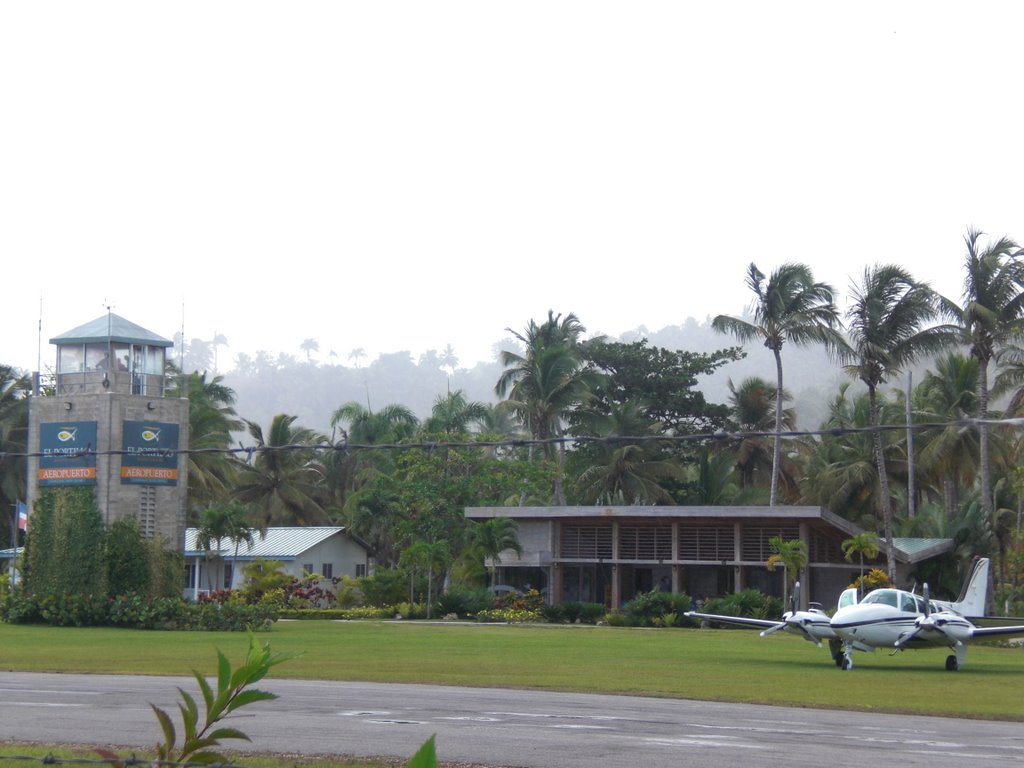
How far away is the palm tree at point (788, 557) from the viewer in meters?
48.4

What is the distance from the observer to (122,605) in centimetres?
4109

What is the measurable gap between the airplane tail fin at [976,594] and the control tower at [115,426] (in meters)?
24.9

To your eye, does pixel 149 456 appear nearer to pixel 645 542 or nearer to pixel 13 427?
pixel 645 542

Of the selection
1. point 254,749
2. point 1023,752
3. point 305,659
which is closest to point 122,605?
point 305,659

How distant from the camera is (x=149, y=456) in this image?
139ft

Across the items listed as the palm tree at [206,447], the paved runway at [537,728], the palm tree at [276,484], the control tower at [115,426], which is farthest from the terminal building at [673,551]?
the paved runway at [537,728]

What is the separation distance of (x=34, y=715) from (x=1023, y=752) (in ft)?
38.9

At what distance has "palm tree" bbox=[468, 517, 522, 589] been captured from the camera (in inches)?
2093

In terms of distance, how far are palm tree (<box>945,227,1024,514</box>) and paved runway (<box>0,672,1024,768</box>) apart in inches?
1401

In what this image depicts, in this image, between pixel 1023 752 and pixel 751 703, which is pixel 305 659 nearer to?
pixel 751 703

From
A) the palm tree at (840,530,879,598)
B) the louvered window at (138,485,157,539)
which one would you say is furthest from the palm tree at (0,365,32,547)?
the palm tree at (840,530,879,598)

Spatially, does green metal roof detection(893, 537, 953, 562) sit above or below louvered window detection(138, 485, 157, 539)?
below

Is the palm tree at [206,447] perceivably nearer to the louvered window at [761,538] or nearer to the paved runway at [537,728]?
the louvered window at [761,538]

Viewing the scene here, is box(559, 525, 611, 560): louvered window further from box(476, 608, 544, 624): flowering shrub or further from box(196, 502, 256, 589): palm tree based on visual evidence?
box(196, 502, 256, 589): palm tree
